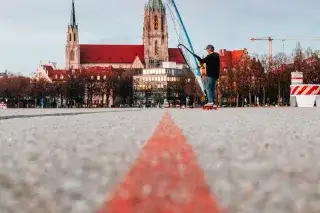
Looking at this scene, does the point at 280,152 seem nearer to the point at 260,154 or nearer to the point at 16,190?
the point at 260,154

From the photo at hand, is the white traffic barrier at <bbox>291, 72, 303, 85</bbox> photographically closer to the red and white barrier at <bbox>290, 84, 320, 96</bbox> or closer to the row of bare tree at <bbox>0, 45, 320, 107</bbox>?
the red and white barrier at <bbox>290, 84, 320, 96</bbox>

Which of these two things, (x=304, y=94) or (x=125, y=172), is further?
(x=304, y=94)

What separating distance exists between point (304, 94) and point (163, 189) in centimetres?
4382

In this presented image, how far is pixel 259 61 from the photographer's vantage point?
4464 inches

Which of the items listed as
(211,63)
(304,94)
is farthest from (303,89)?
(211,63)

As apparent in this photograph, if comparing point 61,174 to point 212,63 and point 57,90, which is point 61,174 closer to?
point 212,63

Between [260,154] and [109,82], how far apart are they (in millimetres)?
167342

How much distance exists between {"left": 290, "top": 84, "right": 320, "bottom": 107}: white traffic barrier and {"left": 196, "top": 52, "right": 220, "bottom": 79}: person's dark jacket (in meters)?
20.1

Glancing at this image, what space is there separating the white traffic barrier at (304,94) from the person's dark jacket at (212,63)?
20130 mm

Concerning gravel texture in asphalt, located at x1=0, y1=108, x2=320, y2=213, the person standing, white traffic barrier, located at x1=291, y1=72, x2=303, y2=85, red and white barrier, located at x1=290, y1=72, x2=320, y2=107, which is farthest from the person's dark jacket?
white traffic barrier, located at x1=291, y1=72, x2=303, y2=85

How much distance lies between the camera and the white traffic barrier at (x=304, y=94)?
1799 inches

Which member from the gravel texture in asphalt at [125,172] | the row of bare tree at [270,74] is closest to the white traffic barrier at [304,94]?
the gravel texture in asphalt at [125,172]

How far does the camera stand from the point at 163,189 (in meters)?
3.60

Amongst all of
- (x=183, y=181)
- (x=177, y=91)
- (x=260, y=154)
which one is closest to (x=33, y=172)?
(x=183, y=181)
